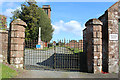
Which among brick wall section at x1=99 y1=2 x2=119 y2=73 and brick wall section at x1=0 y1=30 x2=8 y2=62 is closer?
brick wall section at x1=99 y1=2 x2=119 y2=73

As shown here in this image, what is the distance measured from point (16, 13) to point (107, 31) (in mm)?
22855

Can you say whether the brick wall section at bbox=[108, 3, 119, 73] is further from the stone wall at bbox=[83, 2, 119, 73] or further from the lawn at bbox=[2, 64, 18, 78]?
the lawn at bbox=[2, 64, 18, 78]

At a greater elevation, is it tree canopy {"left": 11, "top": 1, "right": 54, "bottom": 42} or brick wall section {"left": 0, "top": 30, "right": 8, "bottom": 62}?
tree canopy {"left": 11, "top": 1, "right": 54, "bottom": 42}

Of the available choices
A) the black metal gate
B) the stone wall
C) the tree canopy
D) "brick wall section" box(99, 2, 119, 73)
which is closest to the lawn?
the black metal gate

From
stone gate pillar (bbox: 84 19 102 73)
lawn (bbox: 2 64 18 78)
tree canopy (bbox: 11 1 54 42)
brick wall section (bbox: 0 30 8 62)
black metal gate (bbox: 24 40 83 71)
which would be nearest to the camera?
lawn (bbox: 2 64 18 78)

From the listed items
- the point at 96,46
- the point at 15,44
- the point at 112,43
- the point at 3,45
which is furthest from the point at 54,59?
the point at 112,43

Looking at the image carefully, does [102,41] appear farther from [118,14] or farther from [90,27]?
[118,14]

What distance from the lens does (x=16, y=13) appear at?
24234mm

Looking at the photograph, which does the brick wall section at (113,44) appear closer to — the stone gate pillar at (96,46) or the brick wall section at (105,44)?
the brick wall section at (105,44)

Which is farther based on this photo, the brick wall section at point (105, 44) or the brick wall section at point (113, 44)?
the brick wall section at point (105, 44)

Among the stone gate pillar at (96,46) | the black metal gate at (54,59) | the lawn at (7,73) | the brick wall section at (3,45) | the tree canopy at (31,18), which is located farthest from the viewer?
the tree canopy at (31,18)

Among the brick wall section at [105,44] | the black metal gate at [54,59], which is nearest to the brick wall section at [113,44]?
the brick wall section at [105,44]

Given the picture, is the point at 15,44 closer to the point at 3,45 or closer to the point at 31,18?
the point at 3,45

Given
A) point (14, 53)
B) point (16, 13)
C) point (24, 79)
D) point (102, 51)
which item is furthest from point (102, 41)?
point (16, 13)
